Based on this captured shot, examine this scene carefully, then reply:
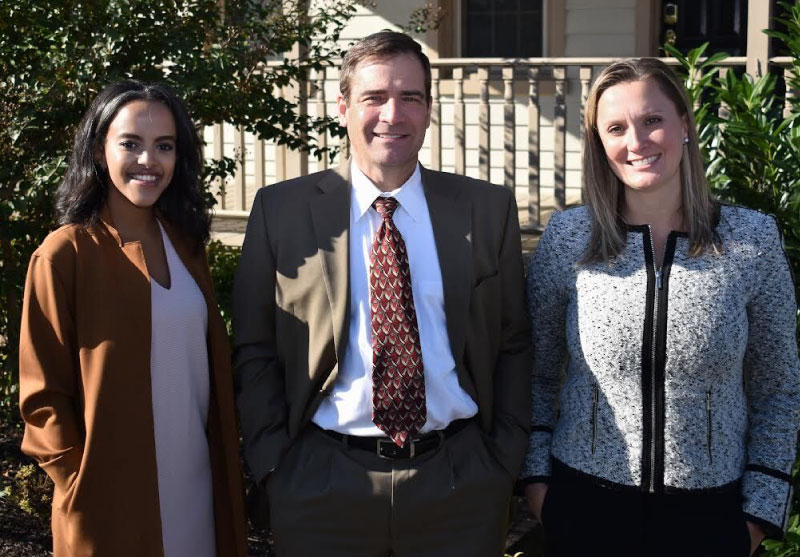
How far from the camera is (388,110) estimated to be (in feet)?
9.89

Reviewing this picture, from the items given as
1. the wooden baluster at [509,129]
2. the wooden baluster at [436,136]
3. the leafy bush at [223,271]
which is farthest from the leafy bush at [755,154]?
the wooden baluster at [436,136]

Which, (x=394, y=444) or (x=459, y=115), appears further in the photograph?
(x=459, y=115)

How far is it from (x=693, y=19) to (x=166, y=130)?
308 inches

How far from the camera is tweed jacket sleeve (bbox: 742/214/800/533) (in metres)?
2.92

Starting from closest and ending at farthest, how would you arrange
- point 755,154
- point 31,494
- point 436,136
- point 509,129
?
point 755,154 → point 31,494 → point 509,129 → point 436,136

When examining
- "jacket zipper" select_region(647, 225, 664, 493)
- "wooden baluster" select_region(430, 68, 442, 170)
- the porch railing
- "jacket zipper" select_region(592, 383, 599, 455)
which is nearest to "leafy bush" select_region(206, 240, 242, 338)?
the porch railing

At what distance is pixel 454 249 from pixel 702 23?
761cm

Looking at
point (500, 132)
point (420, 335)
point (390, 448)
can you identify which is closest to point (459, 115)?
point (500, 132)

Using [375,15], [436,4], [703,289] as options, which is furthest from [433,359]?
[375,15]

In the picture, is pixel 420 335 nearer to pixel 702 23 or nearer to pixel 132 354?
pixel 132 354

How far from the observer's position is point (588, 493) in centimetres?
299

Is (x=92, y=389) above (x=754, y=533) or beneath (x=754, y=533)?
above

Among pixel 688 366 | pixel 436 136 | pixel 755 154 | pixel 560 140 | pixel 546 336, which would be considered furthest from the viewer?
pixel 436 136

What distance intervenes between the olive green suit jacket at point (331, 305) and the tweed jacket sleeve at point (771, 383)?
65 cm
